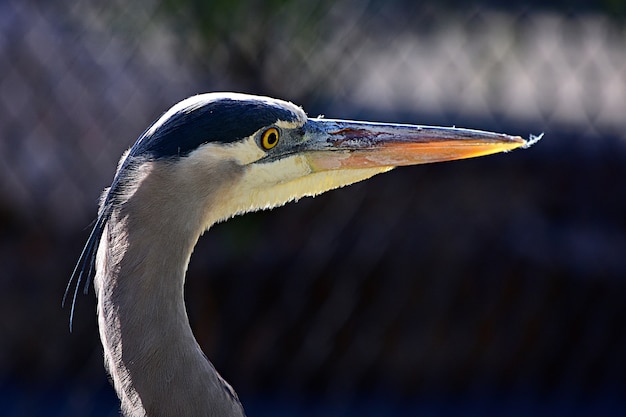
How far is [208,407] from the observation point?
4.86 ft

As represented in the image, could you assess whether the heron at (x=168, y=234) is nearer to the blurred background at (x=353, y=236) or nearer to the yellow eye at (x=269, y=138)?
the yellow eye at (x=269, y=138)

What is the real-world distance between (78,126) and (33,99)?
16cm

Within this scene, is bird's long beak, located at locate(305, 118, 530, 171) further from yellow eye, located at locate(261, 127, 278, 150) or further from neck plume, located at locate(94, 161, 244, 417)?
neck plume, located at locate(94, 161, 244, 417)

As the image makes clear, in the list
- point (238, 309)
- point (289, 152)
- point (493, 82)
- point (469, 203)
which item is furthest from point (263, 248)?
point (289, 152)

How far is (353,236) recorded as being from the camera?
2850mm

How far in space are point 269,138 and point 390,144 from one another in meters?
0.22

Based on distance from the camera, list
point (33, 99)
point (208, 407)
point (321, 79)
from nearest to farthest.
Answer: point (208, 407), point (321, 79), point (33, 99)

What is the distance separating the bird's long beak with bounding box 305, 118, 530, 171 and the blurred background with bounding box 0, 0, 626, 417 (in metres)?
1.04

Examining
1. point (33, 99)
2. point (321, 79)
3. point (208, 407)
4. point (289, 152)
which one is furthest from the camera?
point (33, 99)

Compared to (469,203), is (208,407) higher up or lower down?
lower down

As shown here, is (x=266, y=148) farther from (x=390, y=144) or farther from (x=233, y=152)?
(x=390, y=144)

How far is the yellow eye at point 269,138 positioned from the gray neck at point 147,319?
21 cm

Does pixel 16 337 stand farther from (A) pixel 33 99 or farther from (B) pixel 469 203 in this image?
(B) pixel 469 203

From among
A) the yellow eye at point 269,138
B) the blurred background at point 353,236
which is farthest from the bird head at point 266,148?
the blurred background at point 353,236
